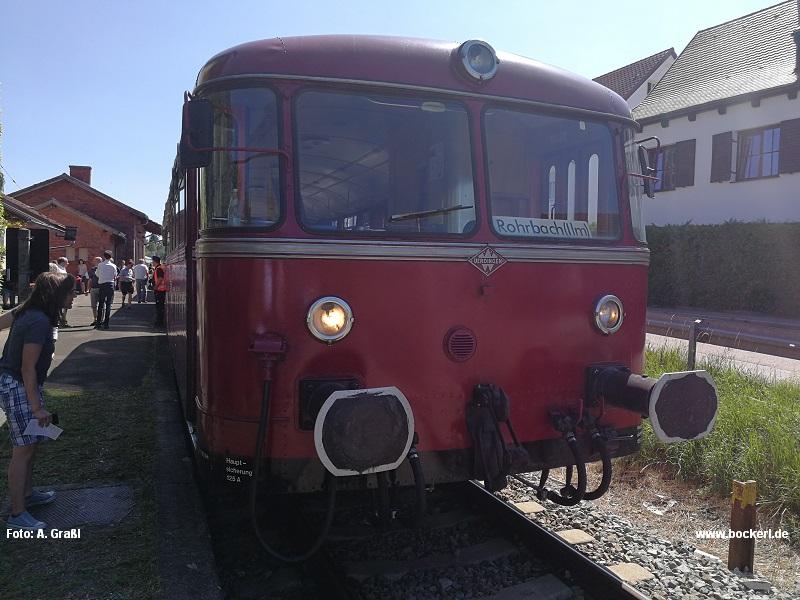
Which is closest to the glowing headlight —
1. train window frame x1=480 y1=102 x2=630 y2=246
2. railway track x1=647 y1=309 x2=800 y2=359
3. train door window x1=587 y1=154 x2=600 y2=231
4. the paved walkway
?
train window frame x1=480 y1=102 x2=630 y2=246

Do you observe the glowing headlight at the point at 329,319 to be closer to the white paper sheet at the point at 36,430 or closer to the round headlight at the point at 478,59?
the round headlight at the point at 478,59

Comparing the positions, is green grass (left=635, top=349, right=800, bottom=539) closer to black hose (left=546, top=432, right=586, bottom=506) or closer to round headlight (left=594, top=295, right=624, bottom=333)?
black hose (left=546, top=432, right=586, bottom=506)

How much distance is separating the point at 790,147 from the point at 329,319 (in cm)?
1776

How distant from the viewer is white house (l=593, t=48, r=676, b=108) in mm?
27891

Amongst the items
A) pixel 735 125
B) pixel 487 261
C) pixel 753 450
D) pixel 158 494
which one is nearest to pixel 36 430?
pixel 158 494

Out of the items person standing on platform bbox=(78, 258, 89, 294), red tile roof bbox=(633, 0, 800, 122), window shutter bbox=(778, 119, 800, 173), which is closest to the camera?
window shutter bbox=(778, 119, 800, 173)

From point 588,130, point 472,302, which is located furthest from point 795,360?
point 472,302

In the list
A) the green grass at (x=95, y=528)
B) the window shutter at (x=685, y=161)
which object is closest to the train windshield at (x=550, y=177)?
the green grass at (x=95, y=528)

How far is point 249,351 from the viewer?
134 inches

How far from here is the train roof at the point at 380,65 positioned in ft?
11.5

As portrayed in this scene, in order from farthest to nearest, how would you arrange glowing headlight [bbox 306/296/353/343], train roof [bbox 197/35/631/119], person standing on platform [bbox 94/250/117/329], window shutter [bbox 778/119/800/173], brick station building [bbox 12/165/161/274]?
brick station building [bbox 12/165/161/274], window shutter [bbox 778/119/800/173], person standing on platform [bbox 94/250/117/329], train roof [bbox 197/35/631/119], glowing headlight [bbox 306/296/353/343]

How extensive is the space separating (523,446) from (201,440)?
1.75m

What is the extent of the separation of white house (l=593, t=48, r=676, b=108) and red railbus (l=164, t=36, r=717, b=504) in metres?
25.6

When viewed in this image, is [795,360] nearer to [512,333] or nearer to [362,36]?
[512,333]
